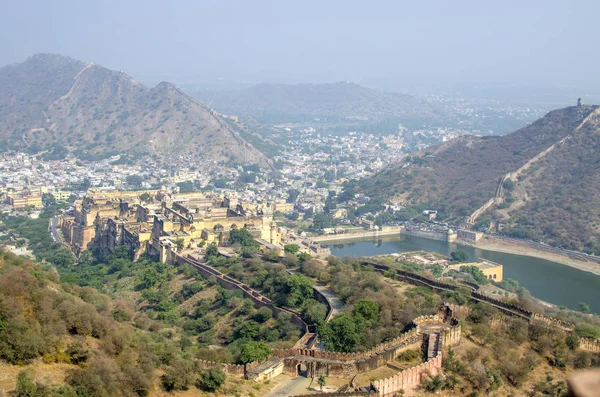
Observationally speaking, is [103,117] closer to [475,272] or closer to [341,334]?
[475,272]

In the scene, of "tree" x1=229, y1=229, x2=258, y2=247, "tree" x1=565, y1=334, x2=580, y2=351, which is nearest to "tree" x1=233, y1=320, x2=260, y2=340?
"tree" x1=565, y1=334, x2=580, y2=351

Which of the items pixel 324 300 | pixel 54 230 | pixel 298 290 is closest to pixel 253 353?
pixel 324 300

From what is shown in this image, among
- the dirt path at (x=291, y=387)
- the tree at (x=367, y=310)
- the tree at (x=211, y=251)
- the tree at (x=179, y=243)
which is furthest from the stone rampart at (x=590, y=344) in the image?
the tree at (x=179, y=243)

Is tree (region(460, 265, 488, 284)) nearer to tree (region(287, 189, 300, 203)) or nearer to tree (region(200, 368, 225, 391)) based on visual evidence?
tree (region(200, 368, 225, 391))

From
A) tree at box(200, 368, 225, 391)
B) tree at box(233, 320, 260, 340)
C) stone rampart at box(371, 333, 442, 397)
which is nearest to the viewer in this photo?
stone rampart at box(371, 333, 442, 397)

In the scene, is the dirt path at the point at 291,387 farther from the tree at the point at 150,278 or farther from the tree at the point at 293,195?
the tree at the point at 293,195

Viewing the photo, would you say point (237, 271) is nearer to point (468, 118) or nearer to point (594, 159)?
point (594, 159)
